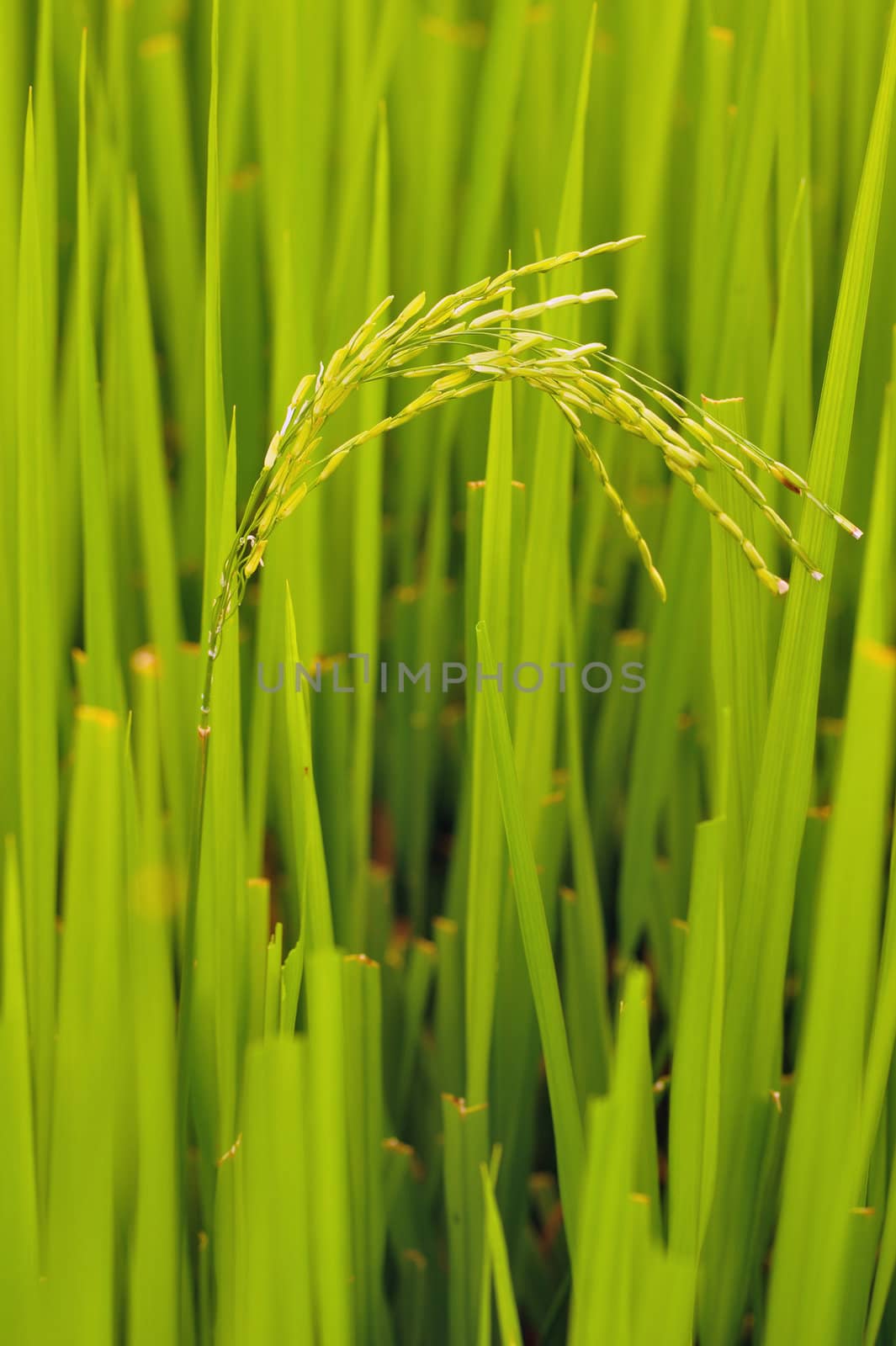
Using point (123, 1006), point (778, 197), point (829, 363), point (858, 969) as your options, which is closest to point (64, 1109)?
point (123, 1006)

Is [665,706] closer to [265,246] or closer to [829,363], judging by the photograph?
[829,363]

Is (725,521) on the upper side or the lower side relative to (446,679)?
upper

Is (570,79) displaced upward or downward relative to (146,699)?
upward

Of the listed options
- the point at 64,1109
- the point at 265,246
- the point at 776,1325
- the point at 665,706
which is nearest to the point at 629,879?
the point at 665,706

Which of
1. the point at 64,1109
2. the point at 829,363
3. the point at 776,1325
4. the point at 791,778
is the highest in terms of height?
the point at 829,363

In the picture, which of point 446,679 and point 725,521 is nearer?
point 725,521

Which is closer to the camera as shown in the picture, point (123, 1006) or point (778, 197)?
point (123, 1006)
